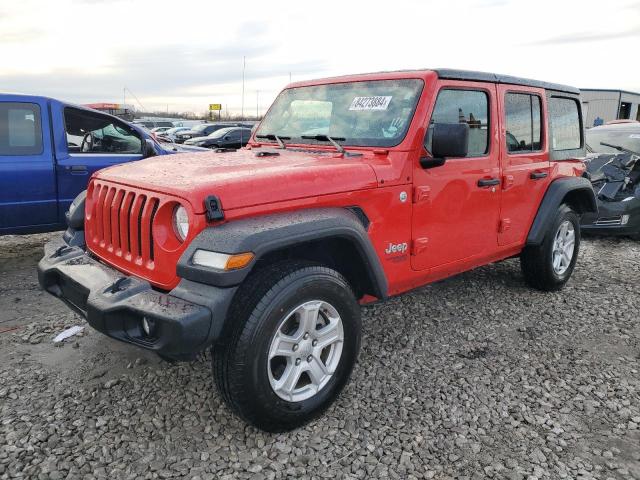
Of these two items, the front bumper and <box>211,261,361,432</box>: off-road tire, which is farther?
<box>211,261,361,432</box>: off-road tire

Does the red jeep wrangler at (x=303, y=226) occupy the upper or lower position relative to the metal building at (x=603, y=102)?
lower

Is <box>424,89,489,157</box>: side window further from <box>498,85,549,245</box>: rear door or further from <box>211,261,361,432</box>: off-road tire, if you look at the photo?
<box>211,261,361,432</box>: off-road tire

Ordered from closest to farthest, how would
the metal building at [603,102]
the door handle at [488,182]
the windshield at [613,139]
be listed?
the door handle at [488,182] → the windshield at [613,139] → the metal building at [603,102]

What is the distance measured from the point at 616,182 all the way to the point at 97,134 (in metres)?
6.84

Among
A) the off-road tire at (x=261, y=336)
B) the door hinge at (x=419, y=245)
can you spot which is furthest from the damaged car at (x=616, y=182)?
the off-road tire at (x=261, y=336)

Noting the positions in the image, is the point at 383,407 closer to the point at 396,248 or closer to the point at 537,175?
the point at 396,248

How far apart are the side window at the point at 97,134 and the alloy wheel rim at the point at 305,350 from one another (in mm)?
3890

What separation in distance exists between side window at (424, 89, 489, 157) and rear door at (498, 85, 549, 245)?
21 centimetres

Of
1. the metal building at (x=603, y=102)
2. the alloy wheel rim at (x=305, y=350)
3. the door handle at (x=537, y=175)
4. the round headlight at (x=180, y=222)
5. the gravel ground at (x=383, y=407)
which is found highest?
the metal building at (x=603, y=102)

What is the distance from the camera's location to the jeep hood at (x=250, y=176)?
7.87ft

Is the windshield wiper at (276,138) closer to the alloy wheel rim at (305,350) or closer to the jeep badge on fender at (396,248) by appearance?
the jeep badge on fender at (396,248)

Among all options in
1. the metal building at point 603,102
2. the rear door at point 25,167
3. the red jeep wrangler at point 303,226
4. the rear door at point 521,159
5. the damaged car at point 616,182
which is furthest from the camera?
the metal building at point 603,102

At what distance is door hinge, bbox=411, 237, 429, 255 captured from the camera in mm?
3213

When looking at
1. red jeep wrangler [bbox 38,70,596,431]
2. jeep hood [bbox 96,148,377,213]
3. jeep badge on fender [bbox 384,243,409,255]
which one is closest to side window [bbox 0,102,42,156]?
red jeep wrangler [bbox 38,70,596,431]
